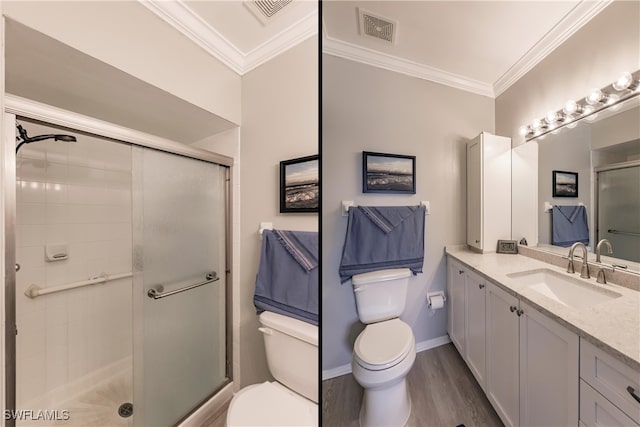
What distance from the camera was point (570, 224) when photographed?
263mm

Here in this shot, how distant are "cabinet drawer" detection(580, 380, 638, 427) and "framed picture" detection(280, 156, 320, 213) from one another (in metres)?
0.52

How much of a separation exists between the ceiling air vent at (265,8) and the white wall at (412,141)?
51 centimetres

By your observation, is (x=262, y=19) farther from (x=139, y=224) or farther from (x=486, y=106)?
(x=139, y=224)

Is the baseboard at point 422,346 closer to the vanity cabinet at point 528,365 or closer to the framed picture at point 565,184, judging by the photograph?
the vanity cabinet at point 528,365

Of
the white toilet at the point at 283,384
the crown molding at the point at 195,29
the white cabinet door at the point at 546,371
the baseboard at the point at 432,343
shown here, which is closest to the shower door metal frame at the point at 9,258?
the crown molding at the point at 195,29

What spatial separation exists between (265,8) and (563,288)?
87 centimetres

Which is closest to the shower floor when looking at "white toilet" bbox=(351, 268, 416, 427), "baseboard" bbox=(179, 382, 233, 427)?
"baseboard" bbox=(179, 382, 233, 427)

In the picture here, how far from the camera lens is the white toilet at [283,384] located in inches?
29.4

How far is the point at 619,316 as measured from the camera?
203 millimetres

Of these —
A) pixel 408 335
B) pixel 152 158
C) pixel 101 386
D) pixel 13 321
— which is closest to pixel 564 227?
pixel 408 335

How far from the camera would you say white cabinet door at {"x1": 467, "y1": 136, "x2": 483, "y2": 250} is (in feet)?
0.75

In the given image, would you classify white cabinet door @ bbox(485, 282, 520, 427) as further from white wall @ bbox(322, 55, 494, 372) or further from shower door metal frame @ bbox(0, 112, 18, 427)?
shower door metal frame @ bbox(0, 112, 18, 427)

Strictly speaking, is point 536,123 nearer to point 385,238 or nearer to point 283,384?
point 385,238

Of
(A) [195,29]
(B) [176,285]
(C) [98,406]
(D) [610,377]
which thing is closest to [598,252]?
(D) [610,377]
